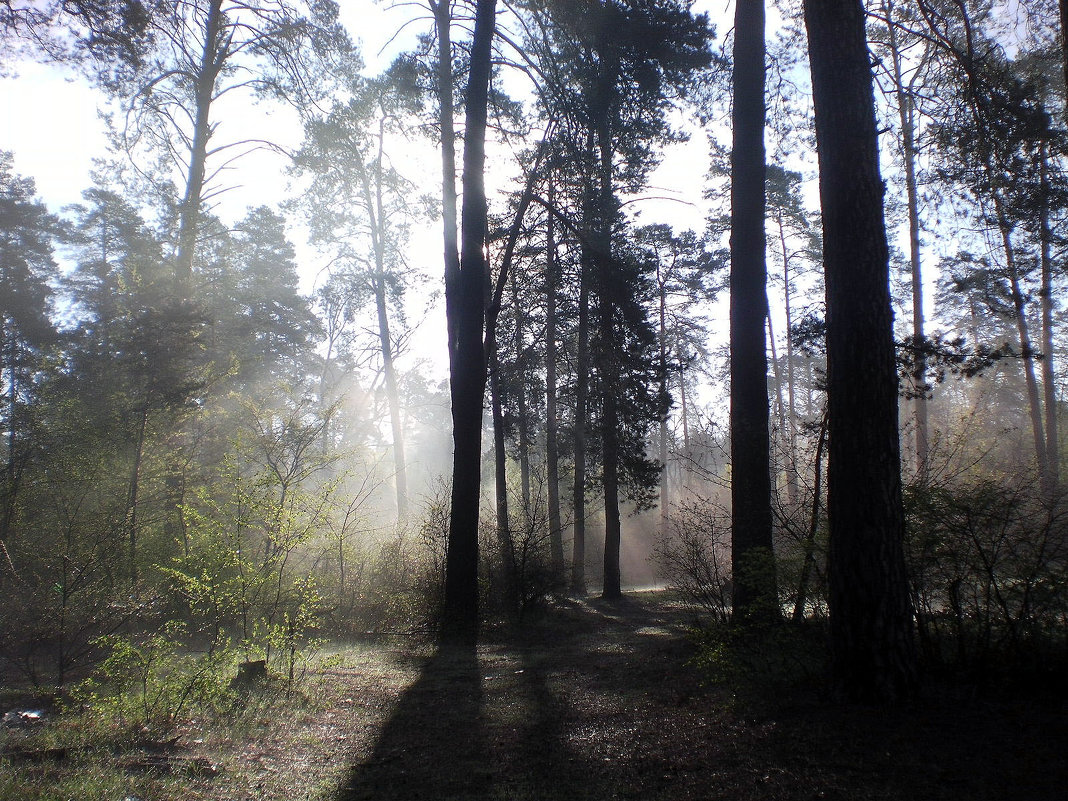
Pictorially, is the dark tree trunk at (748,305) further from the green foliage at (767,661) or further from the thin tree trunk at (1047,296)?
the thin tree trunk at (1047,296)

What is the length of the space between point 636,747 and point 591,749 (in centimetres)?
32

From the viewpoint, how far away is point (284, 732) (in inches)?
198

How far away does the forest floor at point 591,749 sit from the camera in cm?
322

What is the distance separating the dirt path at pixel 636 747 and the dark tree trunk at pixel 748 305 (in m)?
1.63

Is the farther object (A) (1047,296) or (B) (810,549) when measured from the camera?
(A) (1047,296)

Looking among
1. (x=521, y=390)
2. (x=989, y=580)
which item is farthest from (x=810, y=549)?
(x=521, y=390)

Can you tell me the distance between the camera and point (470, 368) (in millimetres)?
9547

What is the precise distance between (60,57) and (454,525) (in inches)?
299

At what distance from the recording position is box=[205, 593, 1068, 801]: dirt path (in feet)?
10.4

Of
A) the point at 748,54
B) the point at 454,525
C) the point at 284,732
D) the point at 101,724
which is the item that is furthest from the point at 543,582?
the point at 748,54

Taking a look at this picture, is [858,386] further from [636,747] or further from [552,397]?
[552,397]

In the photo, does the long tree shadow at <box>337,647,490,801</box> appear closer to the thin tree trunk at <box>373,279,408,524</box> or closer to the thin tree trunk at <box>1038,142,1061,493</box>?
the thin tree trunk at <box>1038,142,1061,493</box>

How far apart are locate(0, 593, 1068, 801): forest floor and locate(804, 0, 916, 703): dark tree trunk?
14.7 inches

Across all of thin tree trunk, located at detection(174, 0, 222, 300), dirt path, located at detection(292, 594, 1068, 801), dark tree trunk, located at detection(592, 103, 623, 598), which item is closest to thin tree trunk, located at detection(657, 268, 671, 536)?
dark tree trunk, located at detection(592, 103, 623, 598)
